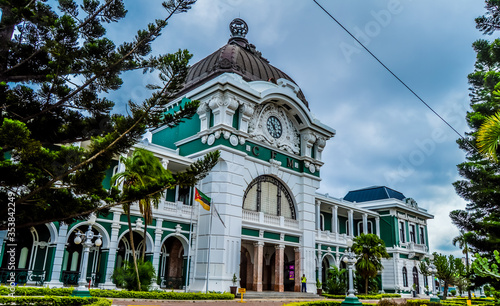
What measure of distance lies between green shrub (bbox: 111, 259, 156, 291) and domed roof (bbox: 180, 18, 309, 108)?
1382 cm

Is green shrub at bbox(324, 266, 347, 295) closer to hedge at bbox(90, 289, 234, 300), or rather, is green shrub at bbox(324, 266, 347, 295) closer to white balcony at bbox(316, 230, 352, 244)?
white balcony at bbox(316, 230, 352, 244)

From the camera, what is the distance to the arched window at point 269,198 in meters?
25.1

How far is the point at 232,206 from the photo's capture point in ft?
75.3

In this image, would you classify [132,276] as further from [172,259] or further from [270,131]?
[270,131]

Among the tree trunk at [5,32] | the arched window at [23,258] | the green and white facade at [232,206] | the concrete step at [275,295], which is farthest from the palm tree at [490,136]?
the arched window at [23,258]

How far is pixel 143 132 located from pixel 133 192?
138 centimetres

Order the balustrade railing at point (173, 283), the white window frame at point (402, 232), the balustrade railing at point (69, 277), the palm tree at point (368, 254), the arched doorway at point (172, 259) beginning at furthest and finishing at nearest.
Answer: the white window frame at point (402, 232)
the palm tree at point (368, 254)
the arched doorway at point (172, 259)
the balustrade railing at point (173, 283)
the balustrade railing at point (69, 277)

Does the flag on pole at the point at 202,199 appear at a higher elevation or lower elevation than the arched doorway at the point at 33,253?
higher

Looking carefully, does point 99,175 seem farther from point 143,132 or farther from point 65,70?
point 65,70

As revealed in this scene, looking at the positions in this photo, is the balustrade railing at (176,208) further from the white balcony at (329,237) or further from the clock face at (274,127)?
the white balcony at (329,237)

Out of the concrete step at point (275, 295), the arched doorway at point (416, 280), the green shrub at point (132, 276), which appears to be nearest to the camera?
the green shrub at point (132, 276)

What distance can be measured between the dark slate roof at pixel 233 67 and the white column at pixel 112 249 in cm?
1154

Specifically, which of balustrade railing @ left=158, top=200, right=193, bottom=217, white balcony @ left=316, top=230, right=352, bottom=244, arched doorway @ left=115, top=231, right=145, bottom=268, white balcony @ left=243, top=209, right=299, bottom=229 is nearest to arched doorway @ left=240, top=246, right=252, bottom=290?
white balcony @ left=243, top=209, right=299, bottom=229

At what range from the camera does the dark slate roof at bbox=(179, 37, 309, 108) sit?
27078 millimetres
